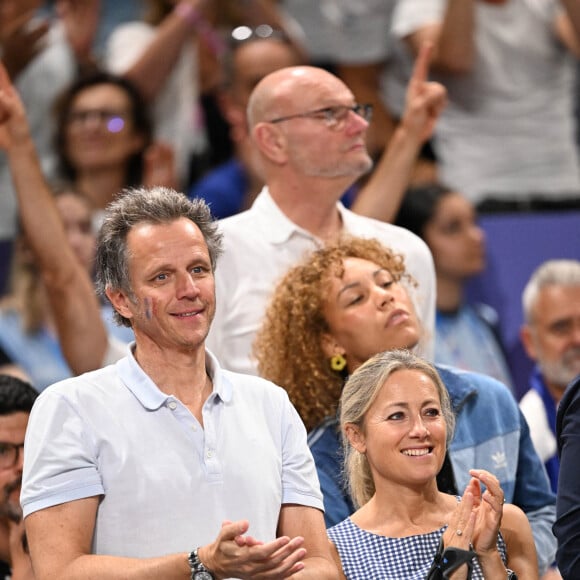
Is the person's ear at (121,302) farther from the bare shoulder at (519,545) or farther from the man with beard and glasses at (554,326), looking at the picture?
the man with beard and glasses at (554,326)

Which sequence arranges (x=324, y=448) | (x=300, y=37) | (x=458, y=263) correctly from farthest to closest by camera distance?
(x=300, y=37) < (x=458, y=263) < (x=324, y=448)

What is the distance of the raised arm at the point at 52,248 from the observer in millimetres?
3703

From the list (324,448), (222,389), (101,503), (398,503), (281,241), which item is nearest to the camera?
(101,503)

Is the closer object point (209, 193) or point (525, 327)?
point (525, 327)

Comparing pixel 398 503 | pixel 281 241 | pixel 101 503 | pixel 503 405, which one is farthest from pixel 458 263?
pixel 101 503

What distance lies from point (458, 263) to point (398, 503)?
7.13 ft

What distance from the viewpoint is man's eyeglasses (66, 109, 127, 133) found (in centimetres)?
506

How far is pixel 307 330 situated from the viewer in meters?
3.28

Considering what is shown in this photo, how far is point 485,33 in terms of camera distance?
17.7 feet

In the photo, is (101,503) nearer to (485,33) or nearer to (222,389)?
(222,389)

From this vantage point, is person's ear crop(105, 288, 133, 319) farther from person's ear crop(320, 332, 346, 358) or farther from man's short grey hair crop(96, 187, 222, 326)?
person's ear crop(320, 332, 346, 358)

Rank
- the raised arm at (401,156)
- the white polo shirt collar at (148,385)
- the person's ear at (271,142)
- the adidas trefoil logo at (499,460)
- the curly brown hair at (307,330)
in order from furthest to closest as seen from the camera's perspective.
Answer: the raised arm at (401,156)
the person's ear at (271,142)
the curly brown hair at (307,330)
the adidas trefoil logo at (499,460)
the white polo shirt collar at (148,385)

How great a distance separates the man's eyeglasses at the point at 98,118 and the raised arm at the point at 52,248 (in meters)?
1.29

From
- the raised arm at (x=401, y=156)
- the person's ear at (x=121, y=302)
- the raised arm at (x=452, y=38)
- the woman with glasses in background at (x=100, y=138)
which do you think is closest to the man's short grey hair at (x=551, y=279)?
the raised arm at (x=401, y=156)
